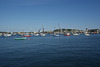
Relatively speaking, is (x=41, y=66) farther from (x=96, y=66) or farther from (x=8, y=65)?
(x=96, y=66)

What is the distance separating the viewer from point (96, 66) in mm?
16797

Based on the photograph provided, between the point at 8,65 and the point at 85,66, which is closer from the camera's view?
the point at 85,66

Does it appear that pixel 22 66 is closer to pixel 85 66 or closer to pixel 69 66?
pixel 69 66

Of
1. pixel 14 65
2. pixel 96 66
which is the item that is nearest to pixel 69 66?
pixel 96 66

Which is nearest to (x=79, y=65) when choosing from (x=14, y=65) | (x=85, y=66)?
(x=85, y=66)

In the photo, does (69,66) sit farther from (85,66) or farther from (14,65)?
(14,65)

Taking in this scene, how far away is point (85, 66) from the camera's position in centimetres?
1691

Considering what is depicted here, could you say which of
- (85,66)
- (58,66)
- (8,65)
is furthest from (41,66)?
(85,66)

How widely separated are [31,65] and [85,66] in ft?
30.9

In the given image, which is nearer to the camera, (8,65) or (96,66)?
(96,66)

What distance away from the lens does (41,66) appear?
17312 millimetres

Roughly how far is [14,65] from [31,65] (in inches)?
122

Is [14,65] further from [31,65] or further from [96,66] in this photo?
[96,66]

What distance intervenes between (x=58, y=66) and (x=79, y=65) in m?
3.73
